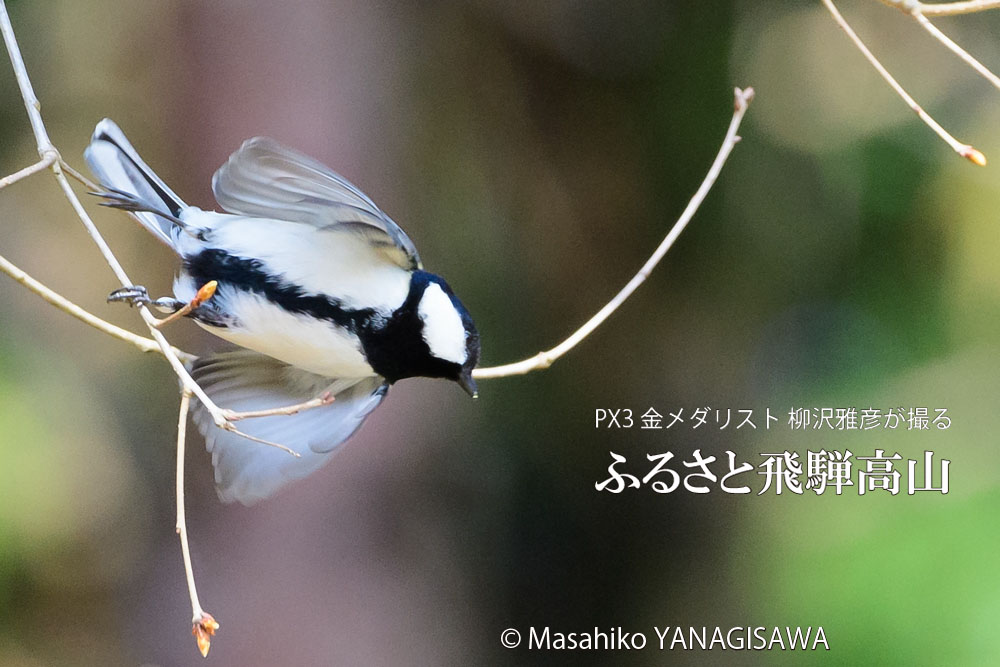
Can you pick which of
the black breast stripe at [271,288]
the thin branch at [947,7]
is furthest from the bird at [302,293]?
the thin branch at [947,7]

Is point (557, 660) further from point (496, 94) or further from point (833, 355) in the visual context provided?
point (496, 94)

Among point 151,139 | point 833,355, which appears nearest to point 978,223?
point 833,355

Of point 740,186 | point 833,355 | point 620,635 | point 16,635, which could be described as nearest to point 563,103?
point 740,186

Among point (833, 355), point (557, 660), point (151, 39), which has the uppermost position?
point (151, 39)

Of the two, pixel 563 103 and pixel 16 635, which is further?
pixel 563 103

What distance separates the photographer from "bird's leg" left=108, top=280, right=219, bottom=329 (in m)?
0.41

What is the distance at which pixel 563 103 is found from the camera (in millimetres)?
1163

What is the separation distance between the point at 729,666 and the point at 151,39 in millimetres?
936

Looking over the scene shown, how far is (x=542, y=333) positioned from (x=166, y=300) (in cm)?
66

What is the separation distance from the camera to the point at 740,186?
1119 mm

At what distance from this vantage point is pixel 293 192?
415mm

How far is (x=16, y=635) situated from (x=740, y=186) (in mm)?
963

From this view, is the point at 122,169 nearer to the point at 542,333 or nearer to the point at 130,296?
the point at 130,296

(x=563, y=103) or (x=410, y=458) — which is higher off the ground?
(x=563, y=103)
